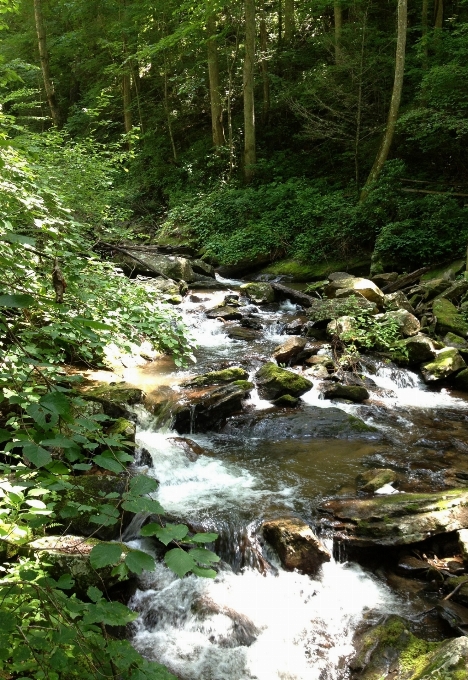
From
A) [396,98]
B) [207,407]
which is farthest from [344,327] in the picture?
[396,98]

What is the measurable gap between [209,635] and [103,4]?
24.7 metres

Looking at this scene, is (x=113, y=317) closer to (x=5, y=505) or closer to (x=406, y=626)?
(x=5, y=505)

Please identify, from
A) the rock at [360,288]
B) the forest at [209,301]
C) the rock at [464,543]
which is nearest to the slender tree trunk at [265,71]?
the forest at [209,301]

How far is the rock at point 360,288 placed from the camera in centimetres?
Answer: 1120

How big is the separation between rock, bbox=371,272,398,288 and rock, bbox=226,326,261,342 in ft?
13.0

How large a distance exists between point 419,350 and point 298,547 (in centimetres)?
561

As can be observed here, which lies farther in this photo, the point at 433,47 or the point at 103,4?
the point at 103,4

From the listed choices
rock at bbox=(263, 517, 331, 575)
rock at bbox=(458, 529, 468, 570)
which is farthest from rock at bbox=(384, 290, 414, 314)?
rock at bbox=(263, 517, 331, 575)

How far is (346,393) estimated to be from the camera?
8.18m

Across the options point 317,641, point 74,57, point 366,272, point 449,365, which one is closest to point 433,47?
point 366,272

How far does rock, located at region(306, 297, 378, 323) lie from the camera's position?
10562 mm

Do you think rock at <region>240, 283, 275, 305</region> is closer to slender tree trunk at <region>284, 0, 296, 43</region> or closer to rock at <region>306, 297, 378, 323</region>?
rock at <region>306, 297, 378, 323</region>

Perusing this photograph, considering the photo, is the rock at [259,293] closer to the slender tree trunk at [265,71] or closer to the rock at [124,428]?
the rock at [124,428]

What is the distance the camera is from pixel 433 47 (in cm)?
1490
